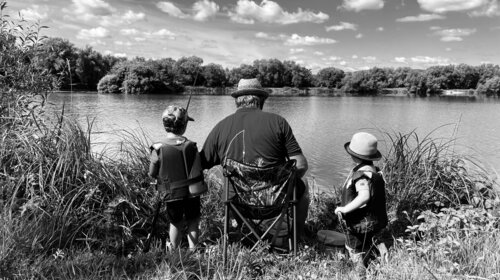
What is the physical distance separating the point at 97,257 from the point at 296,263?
64.5 inches

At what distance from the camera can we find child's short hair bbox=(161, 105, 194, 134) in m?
3.70

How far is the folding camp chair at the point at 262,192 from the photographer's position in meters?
3.54

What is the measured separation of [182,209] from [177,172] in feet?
1.29

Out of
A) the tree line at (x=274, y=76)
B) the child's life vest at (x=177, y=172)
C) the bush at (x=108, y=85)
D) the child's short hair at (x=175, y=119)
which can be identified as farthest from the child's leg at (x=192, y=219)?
the bush at (x=108, y=85)

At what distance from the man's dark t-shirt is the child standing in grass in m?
0.24

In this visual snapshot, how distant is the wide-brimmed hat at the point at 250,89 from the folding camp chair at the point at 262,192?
0.74 m

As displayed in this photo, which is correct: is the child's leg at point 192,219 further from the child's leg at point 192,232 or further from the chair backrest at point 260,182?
the chair backrest at point 260,182

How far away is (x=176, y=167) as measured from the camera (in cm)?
368

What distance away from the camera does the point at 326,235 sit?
4.33 meters

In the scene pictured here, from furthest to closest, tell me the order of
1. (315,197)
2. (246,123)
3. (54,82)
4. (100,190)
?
1. (315,197)
2. (54,82)
3. (100,190)
4. (246,123)

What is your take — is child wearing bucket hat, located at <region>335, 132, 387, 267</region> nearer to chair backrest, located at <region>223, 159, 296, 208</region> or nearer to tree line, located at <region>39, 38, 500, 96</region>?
chair backrest, located at <region>223, 159, 296, 208</region>

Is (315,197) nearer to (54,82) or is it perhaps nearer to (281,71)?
(54,82)

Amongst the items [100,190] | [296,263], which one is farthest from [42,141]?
[296,263]

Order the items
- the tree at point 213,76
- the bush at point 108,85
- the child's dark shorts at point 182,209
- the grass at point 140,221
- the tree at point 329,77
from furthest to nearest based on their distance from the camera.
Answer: the tree at point 329,77, the tree at point 213,76, the bush at point 108,85, the child's dark shorts at point 182,209, the grass at point 140,221
